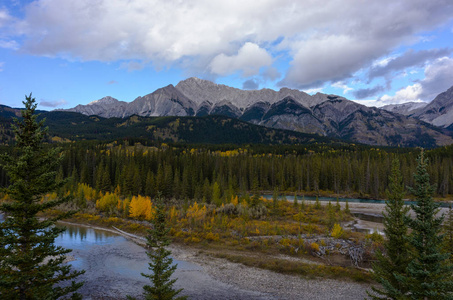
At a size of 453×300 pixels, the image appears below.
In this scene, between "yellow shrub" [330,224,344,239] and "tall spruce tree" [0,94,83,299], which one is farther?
"yellow shrub" [330,224,344,239]

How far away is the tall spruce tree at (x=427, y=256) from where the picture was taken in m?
15.2

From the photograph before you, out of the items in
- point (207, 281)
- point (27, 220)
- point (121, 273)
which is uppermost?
point (27, 220)

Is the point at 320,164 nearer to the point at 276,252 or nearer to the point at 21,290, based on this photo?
the point at 276,252

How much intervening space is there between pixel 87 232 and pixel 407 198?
109938mm

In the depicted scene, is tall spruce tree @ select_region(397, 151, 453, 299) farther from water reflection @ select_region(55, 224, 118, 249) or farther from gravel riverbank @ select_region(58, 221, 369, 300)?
water reflection @ select_region(55, 224, 118, 249)

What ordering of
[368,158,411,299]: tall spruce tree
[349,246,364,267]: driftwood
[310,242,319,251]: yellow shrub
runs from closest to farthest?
[368,158,411,299]: tall spruce tree, [349,246,364,267]: driftwood, [310,242,319,251]: yellow shrub

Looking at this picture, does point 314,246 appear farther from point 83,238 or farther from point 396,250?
point 83,238

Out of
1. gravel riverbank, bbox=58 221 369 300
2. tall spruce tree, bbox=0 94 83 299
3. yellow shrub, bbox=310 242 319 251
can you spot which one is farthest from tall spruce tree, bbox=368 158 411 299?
yellow shrub, bbox=310 242 319 251

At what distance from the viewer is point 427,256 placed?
50.3 ft

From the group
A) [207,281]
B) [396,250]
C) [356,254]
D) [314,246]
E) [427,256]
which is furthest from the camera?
[314,246]

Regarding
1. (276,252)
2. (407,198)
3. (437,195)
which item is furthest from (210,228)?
(437,195)

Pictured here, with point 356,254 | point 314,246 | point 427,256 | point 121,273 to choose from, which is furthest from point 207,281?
point 427,256

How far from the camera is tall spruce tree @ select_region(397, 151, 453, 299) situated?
15.2 m

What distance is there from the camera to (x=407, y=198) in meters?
105
